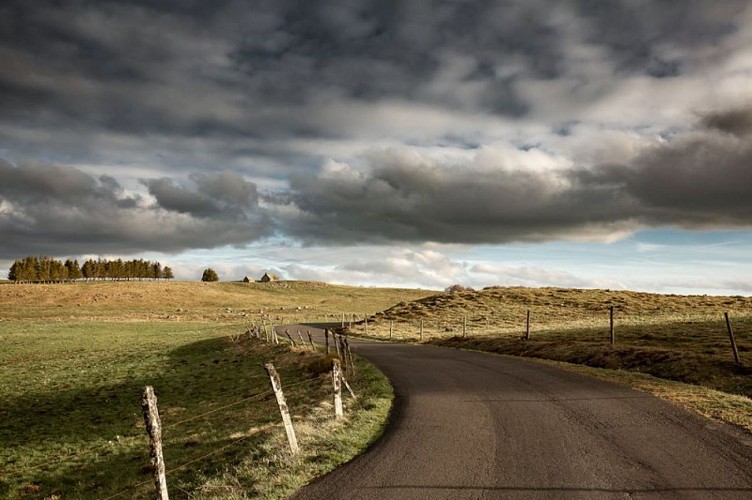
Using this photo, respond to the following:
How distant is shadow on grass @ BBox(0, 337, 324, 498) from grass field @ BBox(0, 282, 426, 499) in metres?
0.06

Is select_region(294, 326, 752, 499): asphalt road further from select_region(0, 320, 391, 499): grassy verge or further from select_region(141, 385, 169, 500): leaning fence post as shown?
select_region(141, 385, 169, 500): leaning fence post

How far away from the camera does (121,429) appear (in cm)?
1991

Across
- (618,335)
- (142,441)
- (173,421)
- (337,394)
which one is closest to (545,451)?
(337,394)

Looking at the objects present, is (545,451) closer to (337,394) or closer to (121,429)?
(337,394)

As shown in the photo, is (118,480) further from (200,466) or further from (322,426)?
(322,426)

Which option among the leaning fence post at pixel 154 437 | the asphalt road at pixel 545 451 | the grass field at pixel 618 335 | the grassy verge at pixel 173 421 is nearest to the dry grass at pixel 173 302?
the grass field at pixel 618 335

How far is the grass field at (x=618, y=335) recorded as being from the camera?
63.2 feet

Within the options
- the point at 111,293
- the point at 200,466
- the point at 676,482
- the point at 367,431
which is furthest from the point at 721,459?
the point at 111,293

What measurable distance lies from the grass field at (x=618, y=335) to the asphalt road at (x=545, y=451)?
246 centimetres

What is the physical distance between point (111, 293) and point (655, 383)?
129345 mm

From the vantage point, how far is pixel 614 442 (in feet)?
37.5

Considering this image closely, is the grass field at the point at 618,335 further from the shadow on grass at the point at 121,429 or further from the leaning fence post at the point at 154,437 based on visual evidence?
the shadow on grass at the point at 121,429

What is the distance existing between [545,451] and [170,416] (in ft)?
56.5

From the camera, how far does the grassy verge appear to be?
39.6 ft
